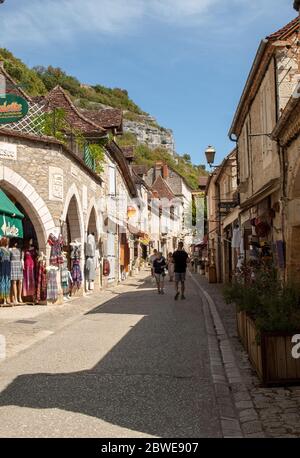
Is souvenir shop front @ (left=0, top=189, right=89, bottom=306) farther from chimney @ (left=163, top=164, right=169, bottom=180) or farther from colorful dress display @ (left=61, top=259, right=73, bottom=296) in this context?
chimney @ (left=163, top=164, right=169, bottom=180)

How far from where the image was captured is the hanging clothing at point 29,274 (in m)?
14.4

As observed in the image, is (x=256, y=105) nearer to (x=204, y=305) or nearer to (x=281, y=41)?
(x=281, y=41)

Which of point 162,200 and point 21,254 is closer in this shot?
point 21,254

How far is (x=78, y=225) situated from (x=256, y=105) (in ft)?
24.4

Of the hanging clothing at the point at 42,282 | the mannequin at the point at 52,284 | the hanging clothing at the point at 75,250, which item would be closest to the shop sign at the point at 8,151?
the hanging clothing at the point at 42,282

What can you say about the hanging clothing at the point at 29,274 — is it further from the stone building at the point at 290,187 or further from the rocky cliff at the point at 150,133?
the rocky cliff at the point at 150,133

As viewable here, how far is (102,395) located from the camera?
17.4 ft

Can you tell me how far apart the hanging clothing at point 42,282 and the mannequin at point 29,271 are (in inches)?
6.9

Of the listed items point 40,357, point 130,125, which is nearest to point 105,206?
point 40,357

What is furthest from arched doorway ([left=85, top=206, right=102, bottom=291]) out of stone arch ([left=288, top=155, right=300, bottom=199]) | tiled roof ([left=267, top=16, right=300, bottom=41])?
stone arch ([left=288, top=155, right=300, bottom=199])

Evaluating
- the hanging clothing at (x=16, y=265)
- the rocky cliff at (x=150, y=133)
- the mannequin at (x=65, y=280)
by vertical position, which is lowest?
the mannequin at (x=65, y=280)

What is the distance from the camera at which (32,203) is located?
14.3 meters

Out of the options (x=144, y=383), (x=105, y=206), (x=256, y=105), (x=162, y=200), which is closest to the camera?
(x=144, y=383)
